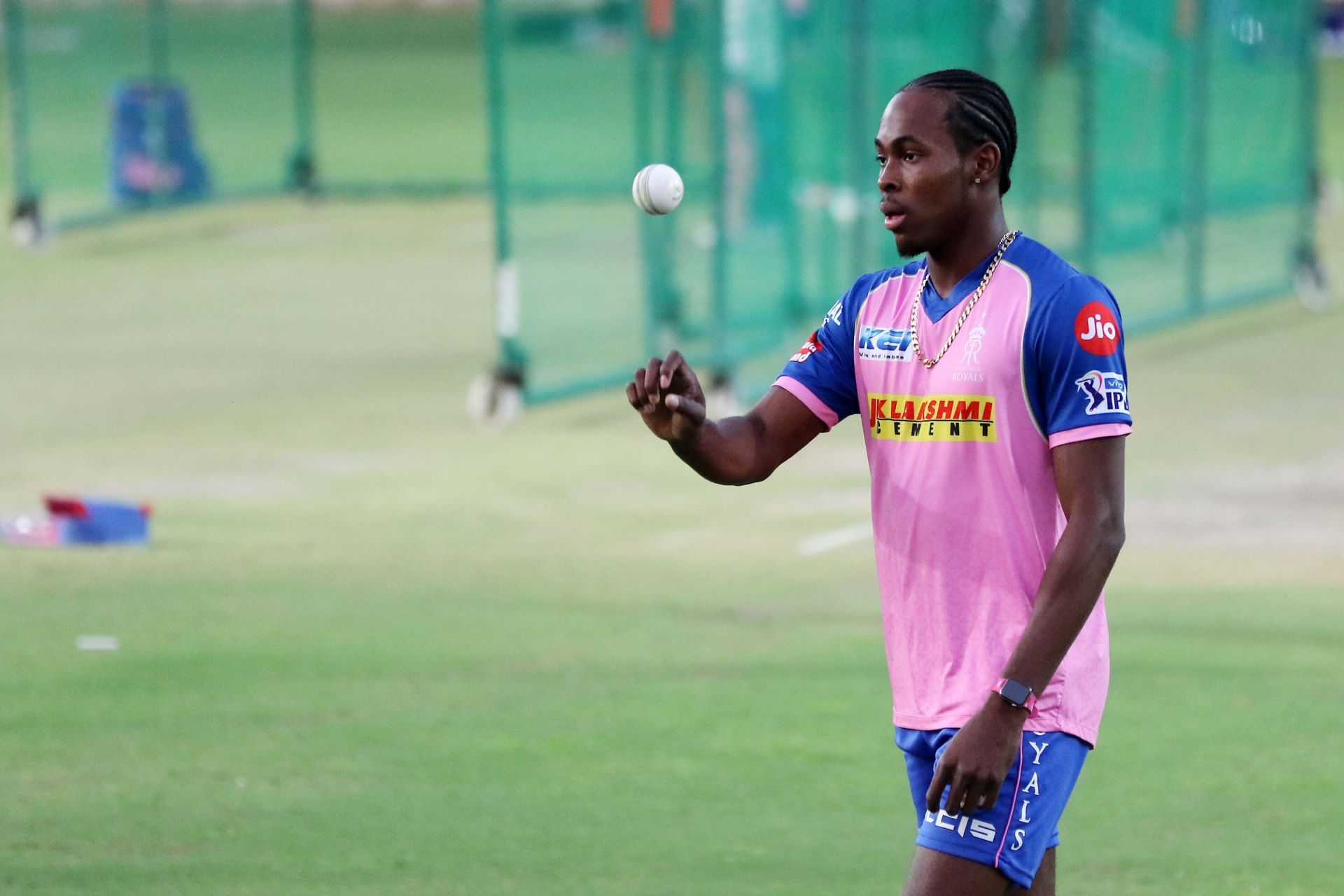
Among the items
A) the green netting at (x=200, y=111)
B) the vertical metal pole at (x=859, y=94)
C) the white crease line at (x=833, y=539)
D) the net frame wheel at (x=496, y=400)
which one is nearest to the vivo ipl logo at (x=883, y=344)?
the white crease line at (x=833, y=539)

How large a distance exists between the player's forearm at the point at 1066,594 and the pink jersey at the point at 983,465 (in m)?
0.10

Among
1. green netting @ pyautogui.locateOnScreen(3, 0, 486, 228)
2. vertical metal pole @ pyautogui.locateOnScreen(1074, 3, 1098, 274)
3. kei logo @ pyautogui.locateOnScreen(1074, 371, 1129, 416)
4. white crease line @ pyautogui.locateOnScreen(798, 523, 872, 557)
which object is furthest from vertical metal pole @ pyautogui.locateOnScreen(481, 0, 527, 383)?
green netting @ pyautogui.locateOnScreen(3, 0, 486, 228)

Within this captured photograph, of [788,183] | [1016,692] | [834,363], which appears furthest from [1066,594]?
[788,183]

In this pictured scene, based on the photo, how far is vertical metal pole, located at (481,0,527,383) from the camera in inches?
493

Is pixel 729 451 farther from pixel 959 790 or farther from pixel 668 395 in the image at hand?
pixel 959 790

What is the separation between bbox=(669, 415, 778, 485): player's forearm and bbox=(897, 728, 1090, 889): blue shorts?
2.18ft

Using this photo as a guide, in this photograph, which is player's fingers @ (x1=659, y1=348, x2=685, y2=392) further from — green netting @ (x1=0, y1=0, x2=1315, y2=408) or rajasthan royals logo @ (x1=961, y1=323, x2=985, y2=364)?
green netting @ (x1=0, y1=0, x2=1315, y2=408)

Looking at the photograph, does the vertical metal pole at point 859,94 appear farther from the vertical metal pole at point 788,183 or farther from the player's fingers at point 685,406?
the player's fingers at point 685,406

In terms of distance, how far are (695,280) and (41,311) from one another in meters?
6.45

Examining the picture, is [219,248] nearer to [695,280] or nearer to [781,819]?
[695,280]

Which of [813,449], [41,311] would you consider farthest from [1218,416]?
[41,311]

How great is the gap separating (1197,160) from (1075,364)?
47.8ft

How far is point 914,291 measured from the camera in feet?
13.3

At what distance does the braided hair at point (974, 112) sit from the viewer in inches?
155
